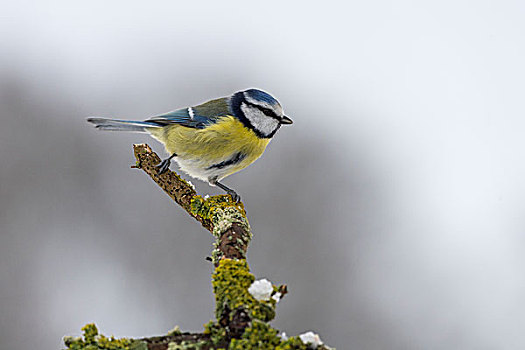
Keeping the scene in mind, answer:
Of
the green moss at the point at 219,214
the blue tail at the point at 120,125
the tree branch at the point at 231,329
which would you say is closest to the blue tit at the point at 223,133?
the blue tail at the point at 120,125

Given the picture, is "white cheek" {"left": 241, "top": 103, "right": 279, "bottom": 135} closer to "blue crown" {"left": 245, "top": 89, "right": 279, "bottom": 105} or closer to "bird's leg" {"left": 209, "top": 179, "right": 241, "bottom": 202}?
"blue crown" {"left": 245, "top": 89, "right": 279, "bottom": 105}

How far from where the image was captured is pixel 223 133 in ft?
6.59

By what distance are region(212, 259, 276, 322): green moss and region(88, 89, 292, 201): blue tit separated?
95 cm

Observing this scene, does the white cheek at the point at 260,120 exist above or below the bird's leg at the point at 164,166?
above

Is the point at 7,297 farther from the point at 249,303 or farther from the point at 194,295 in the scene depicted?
the point at 249,303

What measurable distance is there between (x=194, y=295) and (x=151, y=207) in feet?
3.63

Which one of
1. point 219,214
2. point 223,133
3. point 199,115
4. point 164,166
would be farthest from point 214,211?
point 199,115

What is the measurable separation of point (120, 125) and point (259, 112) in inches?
20.1

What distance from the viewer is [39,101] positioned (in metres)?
6.15

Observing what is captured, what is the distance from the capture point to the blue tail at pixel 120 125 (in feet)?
6.13

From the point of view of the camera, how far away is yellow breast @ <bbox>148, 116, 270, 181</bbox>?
6.56 ft

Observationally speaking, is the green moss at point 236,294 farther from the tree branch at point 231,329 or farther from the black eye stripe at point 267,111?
the black eye stripe at point 267,111

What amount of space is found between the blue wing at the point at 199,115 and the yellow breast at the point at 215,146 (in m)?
0.03

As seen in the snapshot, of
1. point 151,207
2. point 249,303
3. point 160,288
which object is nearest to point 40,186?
point 151,207
